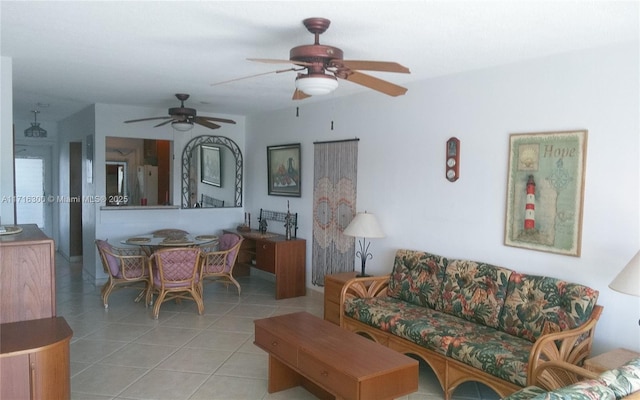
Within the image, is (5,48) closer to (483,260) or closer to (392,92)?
(392,92)

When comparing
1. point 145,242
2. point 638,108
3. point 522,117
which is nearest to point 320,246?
point 145,242

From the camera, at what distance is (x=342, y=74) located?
2.96 metres

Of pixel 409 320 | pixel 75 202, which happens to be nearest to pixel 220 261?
pixel 409 320

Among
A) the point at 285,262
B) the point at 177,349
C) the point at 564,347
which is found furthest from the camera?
the point at 285,262

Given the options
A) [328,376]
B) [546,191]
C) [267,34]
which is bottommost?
[328,376]

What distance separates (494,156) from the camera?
3.92m

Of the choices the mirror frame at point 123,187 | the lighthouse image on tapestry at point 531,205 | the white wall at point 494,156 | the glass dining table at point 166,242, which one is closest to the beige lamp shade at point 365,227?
the white wall at point 494,156

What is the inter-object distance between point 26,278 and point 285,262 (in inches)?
140

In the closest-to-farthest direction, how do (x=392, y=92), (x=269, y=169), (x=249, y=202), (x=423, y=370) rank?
(x=392, y=92), (x=423, y=370), (x=269, y=169), (x=249, y=202)

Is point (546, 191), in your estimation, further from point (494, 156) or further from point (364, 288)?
point (364, 288)

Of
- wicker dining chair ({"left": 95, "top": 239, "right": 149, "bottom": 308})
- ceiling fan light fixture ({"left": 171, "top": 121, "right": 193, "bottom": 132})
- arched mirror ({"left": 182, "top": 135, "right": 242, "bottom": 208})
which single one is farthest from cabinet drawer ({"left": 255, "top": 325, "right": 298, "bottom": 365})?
arched mirror ({"left": 182, "top": 135, "right": 242, "bottom": 208})

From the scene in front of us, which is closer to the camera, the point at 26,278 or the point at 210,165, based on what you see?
the point at 26,278

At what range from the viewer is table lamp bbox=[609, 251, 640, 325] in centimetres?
262

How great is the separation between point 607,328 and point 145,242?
475 cm
